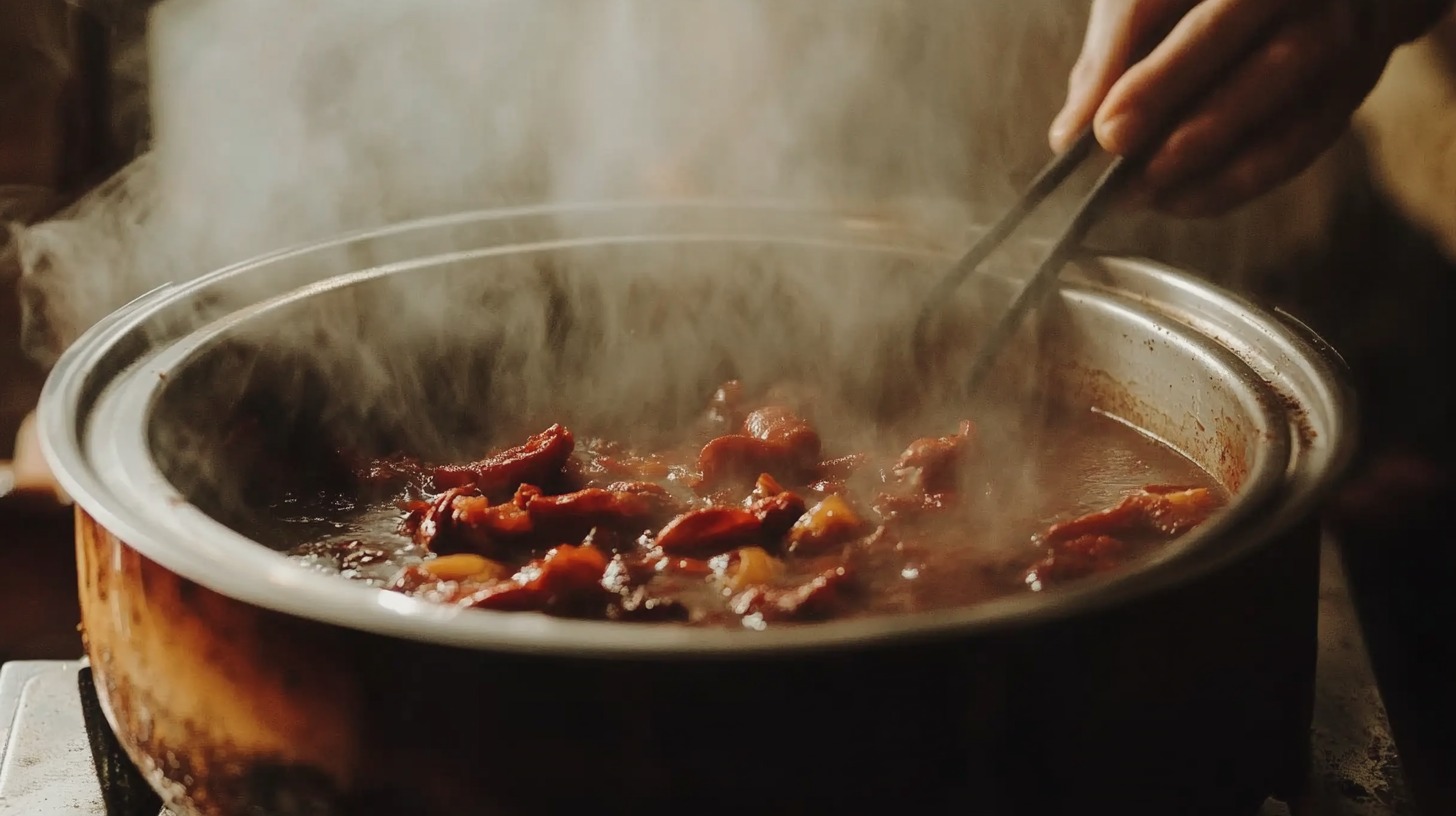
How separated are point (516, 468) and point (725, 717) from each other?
1102 mm

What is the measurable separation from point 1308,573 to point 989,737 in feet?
1.68

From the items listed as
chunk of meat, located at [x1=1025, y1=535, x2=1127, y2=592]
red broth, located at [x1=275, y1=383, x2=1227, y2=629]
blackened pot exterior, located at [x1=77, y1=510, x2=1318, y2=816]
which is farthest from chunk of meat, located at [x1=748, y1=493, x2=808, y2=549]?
blackened pot exterior, located at [x1=77, y1=510, x2=1318, y2=816]

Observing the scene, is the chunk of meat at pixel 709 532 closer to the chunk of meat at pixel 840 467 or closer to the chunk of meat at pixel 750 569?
the chunk of meat at pixel 750 569

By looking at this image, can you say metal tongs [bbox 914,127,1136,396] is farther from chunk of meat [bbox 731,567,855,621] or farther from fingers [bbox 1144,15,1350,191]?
chunk of meat [bbox 731,567,855,621]

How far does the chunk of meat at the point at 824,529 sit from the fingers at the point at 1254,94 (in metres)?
0.86

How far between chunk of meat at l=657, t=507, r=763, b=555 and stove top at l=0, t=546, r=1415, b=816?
0.84 meters

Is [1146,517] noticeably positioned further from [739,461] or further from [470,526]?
[470,526]

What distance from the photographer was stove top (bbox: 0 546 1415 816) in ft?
5.64

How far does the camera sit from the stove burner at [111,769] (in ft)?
5.62

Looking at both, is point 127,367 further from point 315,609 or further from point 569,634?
point 569,634

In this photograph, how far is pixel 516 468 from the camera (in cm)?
213

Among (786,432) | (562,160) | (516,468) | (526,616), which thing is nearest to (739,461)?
(786,432)

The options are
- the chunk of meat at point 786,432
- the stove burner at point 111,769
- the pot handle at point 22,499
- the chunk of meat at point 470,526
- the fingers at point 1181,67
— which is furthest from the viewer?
the pot handle at point 22,499

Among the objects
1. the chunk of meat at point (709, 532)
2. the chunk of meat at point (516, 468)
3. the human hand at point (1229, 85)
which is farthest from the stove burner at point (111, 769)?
the human hand at point (1229, 85)
